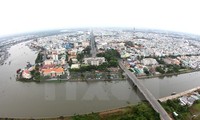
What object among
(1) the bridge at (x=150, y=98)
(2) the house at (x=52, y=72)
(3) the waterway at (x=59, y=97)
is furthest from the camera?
(2) the house at (x=52, y=72)

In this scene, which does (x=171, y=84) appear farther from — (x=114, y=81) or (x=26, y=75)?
(x=26, y=75)

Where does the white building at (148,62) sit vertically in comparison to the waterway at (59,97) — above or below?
→ above

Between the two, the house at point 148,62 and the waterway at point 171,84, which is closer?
the waterway at point 171,84

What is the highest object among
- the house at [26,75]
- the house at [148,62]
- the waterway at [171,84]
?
the house at [148,62]

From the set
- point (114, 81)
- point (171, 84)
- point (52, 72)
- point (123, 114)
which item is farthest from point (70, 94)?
point (171, 84)

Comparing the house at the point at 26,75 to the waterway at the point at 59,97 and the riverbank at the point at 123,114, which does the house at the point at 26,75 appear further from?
the riverbank at the point at 123,114

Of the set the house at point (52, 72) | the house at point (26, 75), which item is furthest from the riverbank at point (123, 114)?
the house at point (26, 75)

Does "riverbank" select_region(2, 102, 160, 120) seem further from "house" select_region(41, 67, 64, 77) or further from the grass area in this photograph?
"house" select_region(41, 67, 64, 77)

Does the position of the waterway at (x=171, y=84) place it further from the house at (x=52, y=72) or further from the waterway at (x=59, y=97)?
the house at (x=52, y=72)

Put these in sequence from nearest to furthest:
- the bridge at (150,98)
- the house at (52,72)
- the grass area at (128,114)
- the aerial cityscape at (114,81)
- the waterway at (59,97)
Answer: the grass area at (128,114), the bridge at (150,98), the aerial cityscape at (114,81), the waterway at (59,97), the house at (52,72)

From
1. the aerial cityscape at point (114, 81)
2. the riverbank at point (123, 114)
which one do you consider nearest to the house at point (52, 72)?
the aerial cityscape at point (114, 81)
